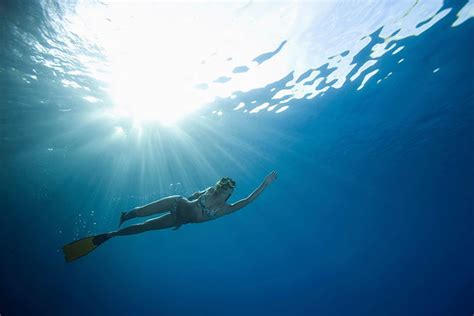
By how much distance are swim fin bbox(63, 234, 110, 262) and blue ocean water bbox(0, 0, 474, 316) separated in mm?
7989

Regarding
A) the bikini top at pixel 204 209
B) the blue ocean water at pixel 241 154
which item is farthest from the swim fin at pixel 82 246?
the blue ocean water at pixel 241 154

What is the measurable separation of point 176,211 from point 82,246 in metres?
2.70

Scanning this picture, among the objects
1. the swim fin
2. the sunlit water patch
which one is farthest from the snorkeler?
the sunlit water patch

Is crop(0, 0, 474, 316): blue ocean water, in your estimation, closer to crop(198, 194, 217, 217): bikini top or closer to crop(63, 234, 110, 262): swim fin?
crop(198, 194, 217, 217): bikini top

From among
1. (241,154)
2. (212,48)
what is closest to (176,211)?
(212,48)

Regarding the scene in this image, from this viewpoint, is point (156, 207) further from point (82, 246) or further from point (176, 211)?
point (82, 246)

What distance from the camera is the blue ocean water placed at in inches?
504

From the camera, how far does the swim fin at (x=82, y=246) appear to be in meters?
6.63

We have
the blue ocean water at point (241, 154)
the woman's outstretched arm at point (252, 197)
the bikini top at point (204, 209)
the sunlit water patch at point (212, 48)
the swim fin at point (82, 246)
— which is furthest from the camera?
the blue ocean water at point (241, 154)

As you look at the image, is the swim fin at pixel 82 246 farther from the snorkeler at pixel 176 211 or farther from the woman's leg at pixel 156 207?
the woman's leg at pixel 156 207

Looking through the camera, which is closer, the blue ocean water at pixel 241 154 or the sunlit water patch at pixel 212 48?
the sunlit water patch at pixel 212 48

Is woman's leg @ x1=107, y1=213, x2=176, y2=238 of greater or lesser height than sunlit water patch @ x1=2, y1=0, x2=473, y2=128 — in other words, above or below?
below

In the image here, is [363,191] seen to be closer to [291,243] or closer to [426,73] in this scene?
[426,73]

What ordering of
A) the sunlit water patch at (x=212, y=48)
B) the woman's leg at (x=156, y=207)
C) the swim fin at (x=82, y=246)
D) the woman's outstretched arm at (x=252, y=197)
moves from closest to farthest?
the woman's leg at (x=156, y=207) → the swim fin at (x=82, y=246) → the woman's outstretched arm at (x=252, y=197) → the sunlit water patch at (x=212, y=48)
